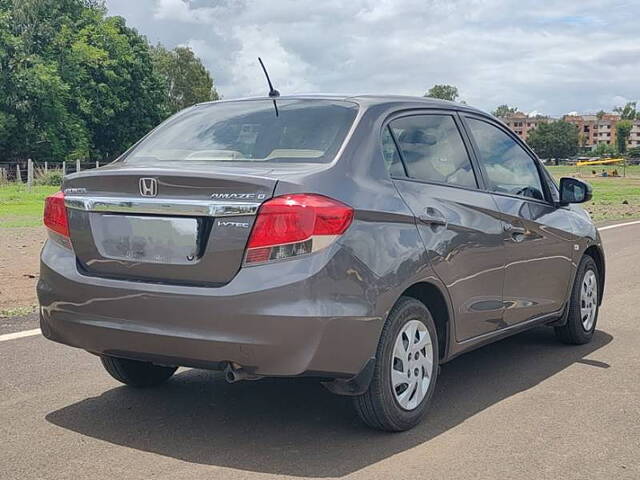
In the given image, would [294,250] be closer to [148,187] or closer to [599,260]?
[148,187]

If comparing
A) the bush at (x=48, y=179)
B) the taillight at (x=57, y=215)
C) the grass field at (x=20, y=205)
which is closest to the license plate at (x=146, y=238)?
the taillight at (x=57, y=215)

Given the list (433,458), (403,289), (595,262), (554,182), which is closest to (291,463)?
(433,458)

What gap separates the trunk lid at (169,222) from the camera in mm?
3938

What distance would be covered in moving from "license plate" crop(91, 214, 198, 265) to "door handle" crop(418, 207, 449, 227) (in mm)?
1282

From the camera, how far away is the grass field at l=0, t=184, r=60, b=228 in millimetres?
18812

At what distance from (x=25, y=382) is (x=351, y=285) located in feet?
8.08

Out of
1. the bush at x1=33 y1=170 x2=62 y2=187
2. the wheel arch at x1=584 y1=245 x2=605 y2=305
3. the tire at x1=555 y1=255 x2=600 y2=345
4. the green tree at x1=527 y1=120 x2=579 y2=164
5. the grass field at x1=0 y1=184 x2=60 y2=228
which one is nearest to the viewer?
the tire at x1=555 y1=255 x2=600 y2=345

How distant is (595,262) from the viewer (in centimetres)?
695

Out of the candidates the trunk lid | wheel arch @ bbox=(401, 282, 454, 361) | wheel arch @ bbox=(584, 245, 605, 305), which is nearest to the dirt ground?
the trunk lid

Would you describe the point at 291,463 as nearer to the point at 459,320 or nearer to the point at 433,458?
the point at 433,458

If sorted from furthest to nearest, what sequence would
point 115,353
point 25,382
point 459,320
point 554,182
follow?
point 554,182
point 25,382
point 459,320
point 115,353

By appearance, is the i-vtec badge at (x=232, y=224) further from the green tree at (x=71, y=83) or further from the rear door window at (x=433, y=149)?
the green tree at (x=71, y=83)

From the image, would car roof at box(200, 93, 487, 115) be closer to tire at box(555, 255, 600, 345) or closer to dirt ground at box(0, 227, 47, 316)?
tire at box(555, 255, 600, 345)

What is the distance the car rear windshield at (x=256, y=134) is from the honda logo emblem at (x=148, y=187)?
47 centimetres
